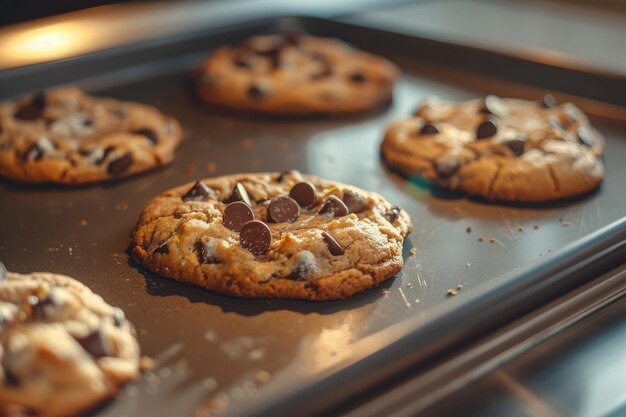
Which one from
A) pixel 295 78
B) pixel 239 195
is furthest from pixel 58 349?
pixel 295 78

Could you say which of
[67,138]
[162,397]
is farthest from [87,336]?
[67,138]

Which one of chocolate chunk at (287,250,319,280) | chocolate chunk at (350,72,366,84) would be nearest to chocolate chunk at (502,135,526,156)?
chocolate chunk at (350,72,366,84)

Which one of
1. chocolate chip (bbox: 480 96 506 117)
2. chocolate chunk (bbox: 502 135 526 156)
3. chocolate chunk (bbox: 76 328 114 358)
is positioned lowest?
chocolate chip (bbox: 480 96 506 117)

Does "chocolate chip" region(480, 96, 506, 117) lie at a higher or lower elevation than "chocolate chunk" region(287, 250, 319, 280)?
lower

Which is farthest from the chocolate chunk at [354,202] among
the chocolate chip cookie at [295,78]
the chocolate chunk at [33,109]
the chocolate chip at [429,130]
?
the chocolate chunk at [33,109]

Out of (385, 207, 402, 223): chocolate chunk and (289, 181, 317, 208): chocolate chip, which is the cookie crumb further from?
(385, 207, 402, 223): chocolate chunk

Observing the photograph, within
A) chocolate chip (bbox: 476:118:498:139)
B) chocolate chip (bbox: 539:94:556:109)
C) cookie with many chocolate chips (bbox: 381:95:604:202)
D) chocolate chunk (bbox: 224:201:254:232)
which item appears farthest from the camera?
chocolate chip (bbox: 539:94:556:109)
